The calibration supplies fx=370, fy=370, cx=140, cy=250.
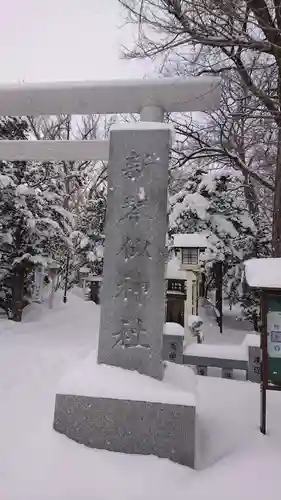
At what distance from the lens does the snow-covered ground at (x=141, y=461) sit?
277 centimetres

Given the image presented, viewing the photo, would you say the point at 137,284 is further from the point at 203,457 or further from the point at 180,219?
the point at 180,219

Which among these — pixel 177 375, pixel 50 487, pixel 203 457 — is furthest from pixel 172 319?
pixel 50 487

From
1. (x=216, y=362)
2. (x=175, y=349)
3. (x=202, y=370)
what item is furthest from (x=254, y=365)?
(x=175, y=349)

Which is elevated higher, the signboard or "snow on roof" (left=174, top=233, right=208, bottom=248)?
"snow on roof" (left=174, top=233, right=208, bottom=248)

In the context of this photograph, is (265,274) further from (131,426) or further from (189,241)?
(189,241)

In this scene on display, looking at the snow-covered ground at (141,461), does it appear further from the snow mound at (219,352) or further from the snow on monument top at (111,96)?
the snow on monument top at (111,96)

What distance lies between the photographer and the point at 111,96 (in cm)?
410

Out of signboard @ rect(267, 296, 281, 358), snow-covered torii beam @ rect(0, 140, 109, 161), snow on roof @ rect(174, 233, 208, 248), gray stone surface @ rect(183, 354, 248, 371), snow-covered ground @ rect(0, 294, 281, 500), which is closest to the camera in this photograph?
snow-covered ground @ rect(0, 294, 281, 500)

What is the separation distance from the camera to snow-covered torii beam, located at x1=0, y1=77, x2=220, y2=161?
3.98m

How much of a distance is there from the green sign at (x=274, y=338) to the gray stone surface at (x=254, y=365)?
7.67ft

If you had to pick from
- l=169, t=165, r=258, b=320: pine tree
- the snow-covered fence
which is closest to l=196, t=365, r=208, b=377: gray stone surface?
the snow-covered fence

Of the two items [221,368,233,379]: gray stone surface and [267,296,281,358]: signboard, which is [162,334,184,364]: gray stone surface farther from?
[267,296,281,358]: signboard

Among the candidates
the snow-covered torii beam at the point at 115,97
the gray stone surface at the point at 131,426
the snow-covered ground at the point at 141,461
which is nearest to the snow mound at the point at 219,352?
the snow-covered ground at the point at 141,461

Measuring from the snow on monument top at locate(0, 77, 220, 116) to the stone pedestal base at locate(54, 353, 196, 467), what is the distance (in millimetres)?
2934
